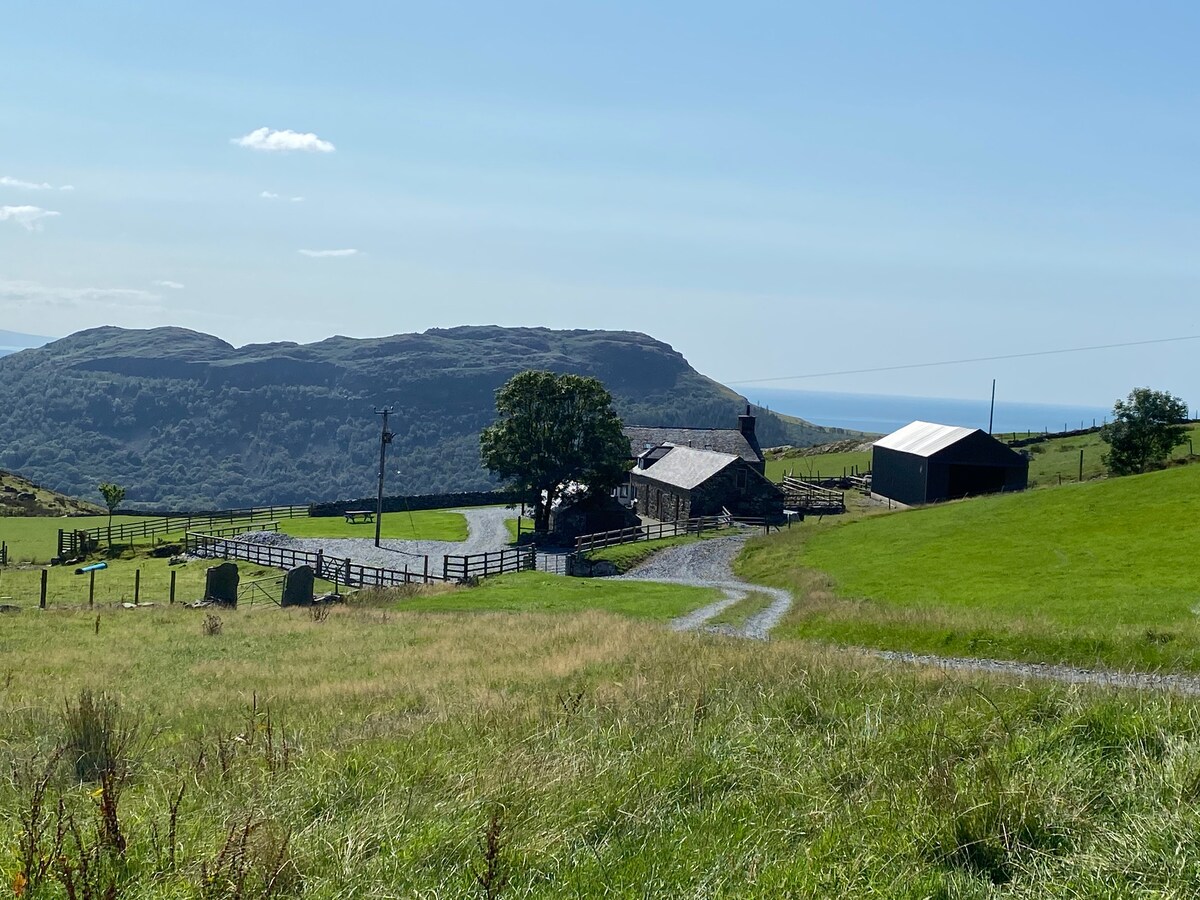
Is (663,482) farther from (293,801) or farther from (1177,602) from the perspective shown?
(293,801)

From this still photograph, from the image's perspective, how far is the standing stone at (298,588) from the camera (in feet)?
127

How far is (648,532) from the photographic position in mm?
59562

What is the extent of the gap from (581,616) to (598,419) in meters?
39.2

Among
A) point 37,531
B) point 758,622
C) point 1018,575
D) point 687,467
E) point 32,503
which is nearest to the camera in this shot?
point 758,622

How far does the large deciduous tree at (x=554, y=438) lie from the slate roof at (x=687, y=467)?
452 centimetres

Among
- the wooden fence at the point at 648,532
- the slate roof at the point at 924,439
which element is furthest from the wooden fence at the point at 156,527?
the slate roof at the point at 924,439

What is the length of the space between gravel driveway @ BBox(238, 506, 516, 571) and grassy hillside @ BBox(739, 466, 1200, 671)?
63.8 ft

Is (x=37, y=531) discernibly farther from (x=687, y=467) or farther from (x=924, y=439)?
(x=924, y=439)

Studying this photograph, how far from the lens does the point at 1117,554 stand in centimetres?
3400

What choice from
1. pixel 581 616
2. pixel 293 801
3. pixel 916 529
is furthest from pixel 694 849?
pixel 916 529

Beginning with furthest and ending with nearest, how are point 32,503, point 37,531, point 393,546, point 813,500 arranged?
point 32,503, point 37,531, point 813,500, point 393,546

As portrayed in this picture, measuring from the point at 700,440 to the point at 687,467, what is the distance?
18.7m

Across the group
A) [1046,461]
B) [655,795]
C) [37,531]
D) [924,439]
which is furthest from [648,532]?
[655,795]

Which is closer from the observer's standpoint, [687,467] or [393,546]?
[393,546]
